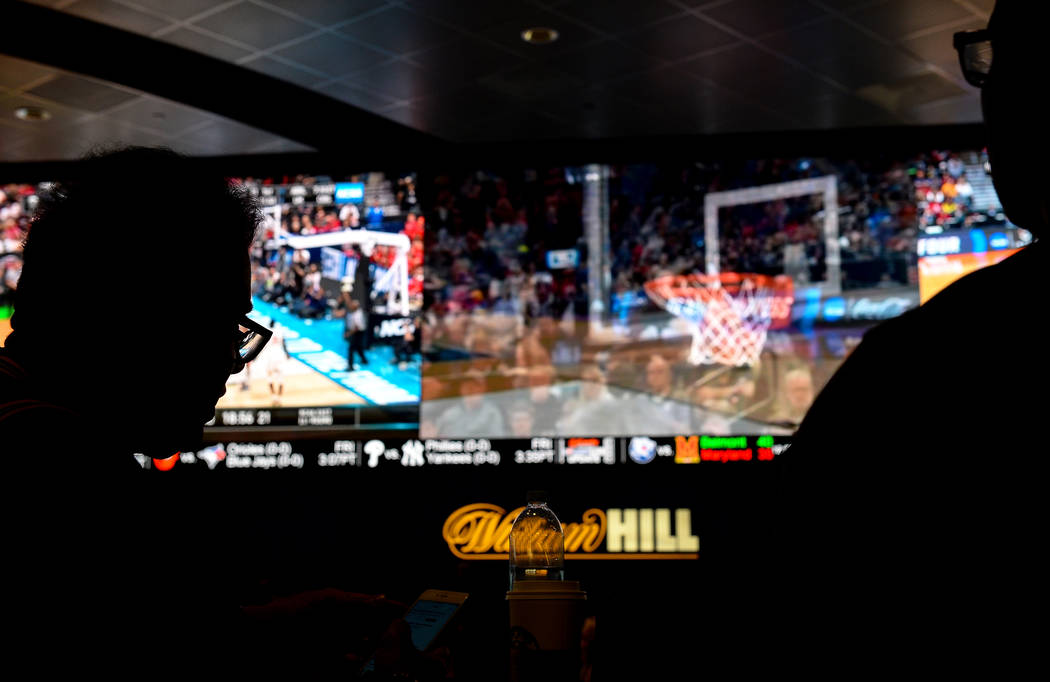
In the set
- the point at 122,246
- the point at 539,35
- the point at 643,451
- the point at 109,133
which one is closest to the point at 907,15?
the point at 539,35

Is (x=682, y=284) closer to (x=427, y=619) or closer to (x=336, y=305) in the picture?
(x=336, y=305)

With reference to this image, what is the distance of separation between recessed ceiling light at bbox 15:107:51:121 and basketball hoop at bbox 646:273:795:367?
3.62 metres

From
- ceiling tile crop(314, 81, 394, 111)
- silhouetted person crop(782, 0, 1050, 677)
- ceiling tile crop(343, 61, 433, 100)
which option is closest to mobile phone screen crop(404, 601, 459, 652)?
silhouetted person crop(782, 0, 1050, 677)

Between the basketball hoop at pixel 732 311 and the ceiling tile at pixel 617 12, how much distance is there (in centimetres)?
175

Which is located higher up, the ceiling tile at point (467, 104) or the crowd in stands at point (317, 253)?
the ceiling tile at point (467, 104)

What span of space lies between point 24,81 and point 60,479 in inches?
194

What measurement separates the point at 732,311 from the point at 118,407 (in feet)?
15.7

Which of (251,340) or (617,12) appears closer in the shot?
(251,340)

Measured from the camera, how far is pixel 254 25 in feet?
14.8

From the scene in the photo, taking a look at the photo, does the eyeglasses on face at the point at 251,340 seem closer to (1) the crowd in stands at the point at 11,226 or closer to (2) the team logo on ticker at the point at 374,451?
(2) the team logo on ticker at the point at 374,451

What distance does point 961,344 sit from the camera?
2.11ft

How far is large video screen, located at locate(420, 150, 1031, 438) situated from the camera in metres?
5.50

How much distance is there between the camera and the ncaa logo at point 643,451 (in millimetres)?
5504

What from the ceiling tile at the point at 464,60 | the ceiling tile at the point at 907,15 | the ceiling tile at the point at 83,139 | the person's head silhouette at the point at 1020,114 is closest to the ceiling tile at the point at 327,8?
the ceiling tile at the point at 464,60
